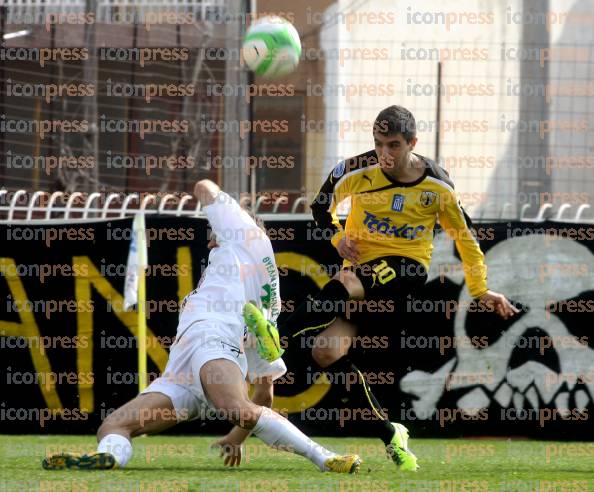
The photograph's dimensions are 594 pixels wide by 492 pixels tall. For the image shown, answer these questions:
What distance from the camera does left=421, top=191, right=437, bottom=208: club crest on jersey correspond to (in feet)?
24.0

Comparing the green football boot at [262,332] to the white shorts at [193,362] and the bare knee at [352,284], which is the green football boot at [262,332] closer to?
the white shorts at [193,362]

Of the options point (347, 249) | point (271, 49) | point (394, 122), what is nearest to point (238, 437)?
point (347, 249)

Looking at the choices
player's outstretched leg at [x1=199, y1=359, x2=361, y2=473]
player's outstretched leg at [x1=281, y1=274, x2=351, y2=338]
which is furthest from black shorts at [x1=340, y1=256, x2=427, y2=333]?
player's outstretched leg at [x1=199, y1=359, x2=361, y2=473]

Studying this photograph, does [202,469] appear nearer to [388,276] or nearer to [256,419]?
[256,419]

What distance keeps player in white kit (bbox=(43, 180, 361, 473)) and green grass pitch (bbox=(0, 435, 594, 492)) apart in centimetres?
15

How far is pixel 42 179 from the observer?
53.6ft

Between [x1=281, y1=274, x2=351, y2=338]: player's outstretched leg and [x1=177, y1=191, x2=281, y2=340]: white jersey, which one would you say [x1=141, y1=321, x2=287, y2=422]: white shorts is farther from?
[x1=281, y1=274, x2=351, y2=338]: player's outstretched leg

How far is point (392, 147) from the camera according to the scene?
7.09 metres

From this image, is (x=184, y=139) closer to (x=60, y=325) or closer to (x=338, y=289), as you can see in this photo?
(x=60, y=325)

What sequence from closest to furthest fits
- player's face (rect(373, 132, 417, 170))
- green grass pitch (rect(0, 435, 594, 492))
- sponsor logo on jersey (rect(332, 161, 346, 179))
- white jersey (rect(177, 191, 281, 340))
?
green grass pitch (rect(0, 435, 594, 492))
white jersey (rect(177, 191, 281, 340))
player's face (rect(373, 132, 417, 170))
sponsor logo on jersey (rect(332, 161, 346, 179))

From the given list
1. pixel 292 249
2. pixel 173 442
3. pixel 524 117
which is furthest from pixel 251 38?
pixel 524 117

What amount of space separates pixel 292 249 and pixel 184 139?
21.6ft

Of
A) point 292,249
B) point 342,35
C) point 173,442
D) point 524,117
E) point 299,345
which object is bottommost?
point 173,442

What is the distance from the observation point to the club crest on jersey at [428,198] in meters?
7.33
